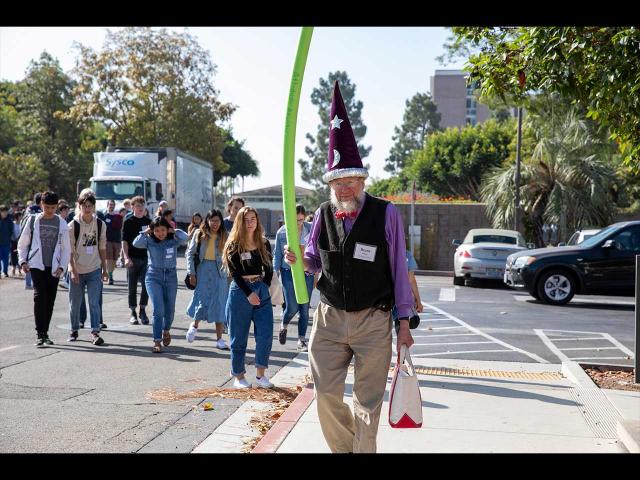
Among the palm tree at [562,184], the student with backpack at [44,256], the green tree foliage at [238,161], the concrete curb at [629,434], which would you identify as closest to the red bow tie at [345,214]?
the concrete curb at [629,434]

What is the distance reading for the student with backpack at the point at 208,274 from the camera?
35.2ft

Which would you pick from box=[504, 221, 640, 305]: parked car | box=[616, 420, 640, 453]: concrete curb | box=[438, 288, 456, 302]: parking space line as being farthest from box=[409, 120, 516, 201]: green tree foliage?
box=[616, 420, 640, 453]: concrete curb

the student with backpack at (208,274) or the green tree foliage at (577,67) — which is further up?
the green tree foliage at (577,67)

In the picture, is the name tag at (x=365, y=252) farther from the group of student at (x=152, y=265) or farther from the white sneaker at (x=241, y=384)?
the group of student at (x=152, y=265)

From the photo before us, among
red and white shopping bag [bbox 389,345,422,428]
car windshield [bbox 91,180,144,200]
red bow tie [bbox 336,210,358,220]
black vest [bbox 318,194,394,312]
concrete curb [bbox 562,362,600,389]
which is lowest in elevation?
concrete curb [bbox 562,362,600,389]

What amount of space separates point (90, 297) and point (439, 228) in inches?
821

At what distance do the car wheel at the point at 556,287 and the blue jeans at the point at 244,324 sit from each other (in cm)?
1053

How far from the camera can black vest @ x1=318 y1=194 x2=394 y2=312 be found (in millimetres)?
4934

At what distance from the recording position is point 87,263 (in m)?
11.2

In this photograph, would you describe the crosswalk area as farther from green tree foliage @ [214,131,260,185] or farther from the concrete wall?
green tree foliage @ [214,131,260,185]

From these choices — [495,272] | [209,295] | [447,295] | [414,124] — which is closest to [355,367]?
[209,295]

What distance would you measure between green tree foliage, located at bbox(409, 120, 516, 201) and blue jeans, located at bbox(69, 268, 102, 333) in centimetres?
4062

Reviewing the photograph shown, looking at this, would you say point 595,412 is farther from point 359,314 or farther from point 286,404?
point 359,314

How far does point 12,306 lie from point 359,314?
11.7 metres
